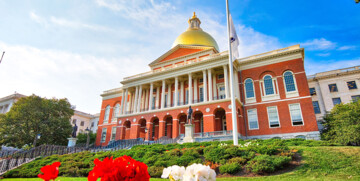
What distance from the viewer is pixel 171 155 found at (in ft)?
44.2

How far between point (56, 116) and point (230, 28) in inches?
1412

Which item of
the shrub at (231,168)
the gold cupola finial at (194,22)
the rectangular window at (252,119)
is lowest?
the shrub at (231,168)

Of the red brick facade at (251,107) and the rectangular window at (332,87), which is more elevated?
the rectangular window at (332,87)

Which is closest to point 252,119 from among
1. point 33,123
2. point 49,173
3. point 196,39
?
point 196,39

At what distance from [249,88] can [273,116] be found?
17.4 feet

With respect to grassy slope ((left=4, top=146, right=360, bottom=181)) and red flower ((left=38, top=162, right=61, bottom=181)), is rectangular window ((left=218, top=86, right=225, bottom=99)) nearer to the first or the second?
grassy slope ((left=4, top=146, right=360, bottom=181))

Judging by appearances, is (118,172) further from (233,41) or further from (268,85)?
(268,85)

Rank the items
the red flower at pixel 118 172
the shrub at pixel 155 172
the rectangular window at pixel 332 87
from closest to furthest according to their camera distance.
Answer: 1. the red flower at pixel 118 172
2. the shrub at pixel 155 172
3. the rectangular window at pixel 332 87

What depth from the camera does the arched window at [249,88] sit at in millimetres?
30375

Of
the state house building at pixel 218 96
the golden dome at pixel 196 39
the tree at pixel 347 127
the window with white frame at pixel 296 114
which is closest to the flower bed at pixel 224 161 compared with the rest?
the tree at pixel 347 127

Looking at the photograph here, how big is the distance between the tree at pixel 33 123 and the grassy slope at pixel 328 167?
3545 cm

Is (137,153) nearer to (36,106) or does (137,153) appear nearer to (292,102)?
(292,102)

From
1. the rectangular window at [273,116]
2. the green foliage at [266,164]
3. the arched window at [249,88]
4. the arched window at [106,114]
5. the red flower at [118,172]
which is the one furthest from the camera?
the arched window at [106,114]

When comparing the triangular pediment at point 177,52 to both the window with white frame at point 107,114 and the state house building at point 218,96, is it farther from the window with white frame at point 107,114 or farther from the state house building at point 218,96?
the window with white frame at point 107,114
